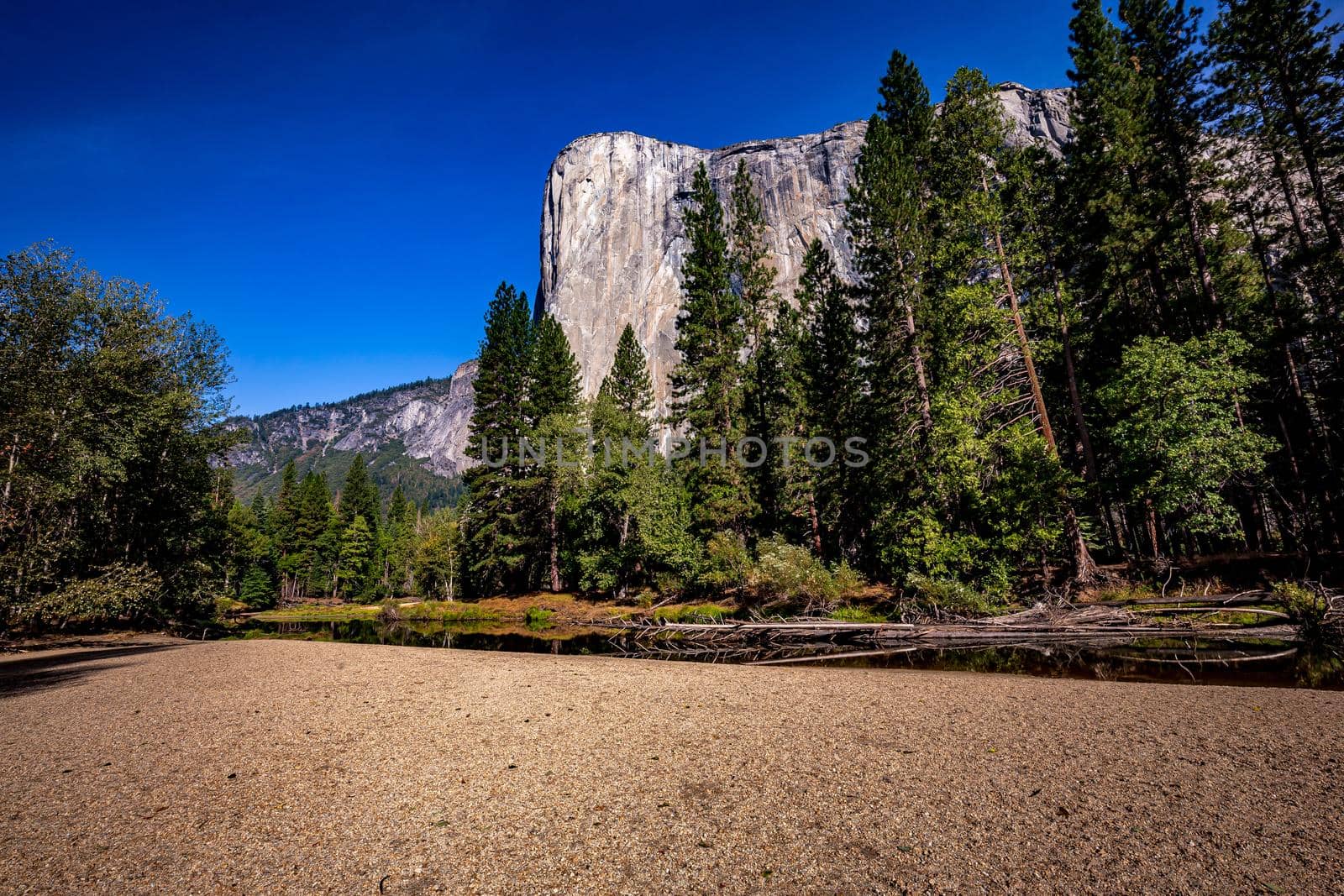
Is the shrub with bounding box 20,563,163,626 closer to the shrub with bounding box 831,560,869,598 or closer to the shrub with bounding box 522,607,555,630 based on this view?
the shrub with bounding box 522,607,555,630

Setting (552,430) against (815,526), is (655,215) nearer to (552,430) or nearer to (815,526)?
(552,430)

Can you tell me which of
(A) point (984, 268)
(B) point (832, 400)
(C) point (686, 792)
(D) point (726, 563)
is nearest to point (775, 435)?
(B) point (832, 400)

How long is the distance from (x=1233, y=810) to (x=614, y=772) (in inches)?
212

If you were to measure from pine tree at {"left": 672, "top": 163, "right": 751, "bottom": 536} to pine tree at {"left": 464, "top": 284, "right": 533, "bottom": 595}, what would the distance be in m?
13.0

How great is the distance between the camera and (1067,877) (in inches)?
135

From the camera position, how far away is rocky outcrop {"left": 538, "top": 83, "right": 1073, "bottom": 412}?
362 ft

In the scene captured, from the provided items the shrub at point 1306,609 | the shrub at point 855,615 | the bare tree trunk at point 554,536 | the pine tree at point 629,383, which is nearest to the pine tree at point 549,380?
the pine tree at point 629,383

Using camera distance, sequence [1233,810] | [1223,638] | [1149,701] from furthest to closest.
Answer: [1223,638], [1149,701], [1233,810]

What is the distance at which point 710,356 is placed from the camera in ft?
98.8

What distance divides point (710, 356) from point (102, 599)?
27420mm

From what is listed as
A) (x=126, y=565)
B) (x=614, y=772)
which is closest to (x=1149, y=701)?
(x=614, y=772)

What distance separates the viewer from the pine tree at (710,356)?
2850 cm

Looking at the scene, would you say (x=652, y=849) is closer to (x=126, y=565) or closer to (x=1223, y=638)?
(x=1223, y=638)

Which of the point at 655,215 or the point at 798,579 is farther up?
the point at 655,215
